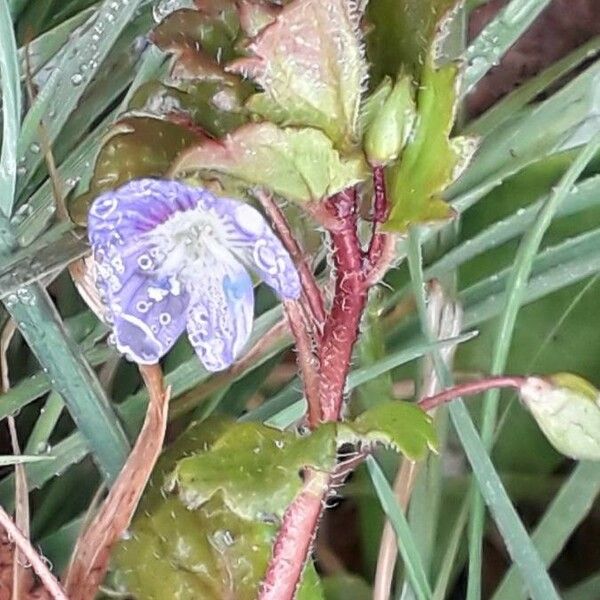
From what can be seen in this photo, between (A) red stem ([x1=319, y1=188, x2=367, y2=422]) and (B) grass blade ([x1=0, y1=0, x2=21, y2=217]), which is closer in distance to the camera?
(A) red stem ([x1=319, y1=188, x2=367, y2=422])

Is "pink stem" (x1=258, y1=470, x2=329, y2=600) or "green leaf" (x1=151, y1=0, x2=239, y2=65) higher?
"green leaf" (x1=151, y1=0, x2=239, y2=65)

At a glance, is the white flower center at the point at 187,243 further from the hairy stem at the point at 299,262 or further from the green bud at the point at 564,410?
the green bud at the point at 564,410

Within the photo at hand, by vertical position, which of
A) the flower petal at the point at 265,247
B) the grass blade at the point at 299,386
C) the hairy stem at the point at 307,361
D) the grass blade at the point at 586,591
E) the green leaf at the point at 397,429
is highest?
the flower petal at the point at 265,247

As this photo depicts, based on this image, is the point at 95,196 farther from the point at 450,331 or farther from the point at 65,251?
the point at 450,331

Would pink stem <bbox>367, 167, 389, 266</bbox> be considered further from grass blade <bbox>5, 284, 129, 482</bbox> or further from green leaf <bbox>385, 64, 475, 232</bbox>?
grass blade <bbox>5, 284, 129, 482</bbox>

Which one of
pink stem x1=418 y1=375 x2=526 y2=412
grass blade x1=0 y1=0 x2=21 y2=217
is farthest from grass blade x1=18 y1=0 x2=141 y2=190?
pink stem x1=418 y1=375 x2=526 y2=412

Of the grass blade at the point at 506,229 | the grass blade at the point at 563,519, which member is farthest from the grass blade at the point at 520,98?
the grass blade at the point at 563,519

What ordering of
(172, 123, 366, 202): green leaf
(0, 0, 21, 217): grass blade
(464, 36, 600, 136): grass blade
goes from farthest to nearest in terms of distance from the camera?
1. (464, 36, 600, 136): grass blade
2. (0, 0, 21, 217): grass blade
3. (172, 123, 366, 202): green leaf

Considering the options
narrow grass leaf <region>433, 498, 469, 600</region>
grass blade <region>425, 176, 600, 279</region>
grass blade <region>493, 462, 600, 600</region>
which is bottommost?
grass blade <region>493, 462, 600, 600</region>
